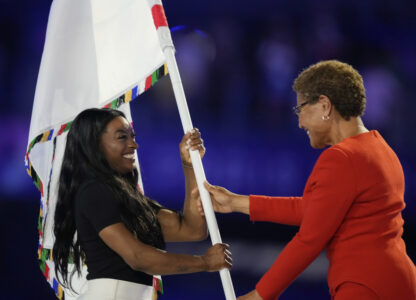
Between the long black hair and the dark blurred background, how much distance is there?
322 centimetres

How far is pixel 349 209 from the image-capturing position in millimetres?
1563

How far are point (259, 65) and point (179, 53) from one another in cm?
94

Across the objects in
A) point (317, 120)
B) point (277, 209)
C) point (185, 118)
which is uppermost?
point (185, 118)

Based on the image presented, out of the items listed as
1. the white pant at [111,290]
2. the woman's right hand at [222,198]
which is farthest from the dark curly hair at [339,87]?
the white pant at [111,290]

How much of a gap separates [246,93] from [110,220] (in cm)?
443

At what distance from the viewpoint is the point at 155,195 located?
6305 millimetres

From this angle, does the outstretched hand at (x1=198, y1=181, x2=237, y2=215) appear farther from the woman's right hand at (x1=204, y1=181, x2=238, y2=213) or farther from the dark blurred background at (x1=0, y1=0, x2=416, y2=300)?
the dark blurred background at (x1=0, y1=0, x2=416, y2=300)

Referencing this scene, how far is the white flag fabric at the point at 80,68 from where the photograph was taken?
6.66 ft

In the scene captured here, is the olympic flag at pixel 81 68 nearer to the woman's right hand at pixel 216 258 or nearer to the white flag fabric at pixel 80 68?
the white flag fabric at pixel 80 68

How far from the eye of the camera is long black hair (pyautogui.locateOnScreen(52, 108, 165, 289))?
1.77 meters

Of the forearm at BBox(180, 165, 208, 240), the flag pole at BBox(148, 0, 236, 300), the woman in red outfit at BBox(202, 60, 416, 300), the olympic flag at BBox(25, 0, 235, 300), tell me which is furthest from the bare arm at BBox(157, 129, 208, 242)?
the woman in red outfit at BBox(202, 60, 416, 300)

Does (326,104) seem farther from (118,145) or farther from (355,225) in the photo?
(118,145)

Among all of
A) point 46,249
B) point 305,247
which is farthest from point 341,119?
point 46,249

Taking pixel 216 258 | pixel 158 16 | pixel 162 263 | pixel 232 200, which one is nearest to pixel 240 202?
pixel 232 200
